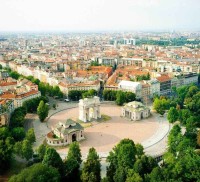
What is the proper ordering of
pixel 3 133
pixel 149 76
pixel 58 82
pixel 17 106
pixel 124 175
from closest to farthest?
pixel 124 175, pixel 3 133, pixel 17 106, pixel 58 82, pixel 149 76

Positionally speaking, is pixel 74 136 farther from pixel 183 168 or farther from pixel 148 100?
pixel 148 100

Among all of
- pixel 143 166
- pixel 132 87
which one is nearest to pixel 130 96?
pixel 132 87

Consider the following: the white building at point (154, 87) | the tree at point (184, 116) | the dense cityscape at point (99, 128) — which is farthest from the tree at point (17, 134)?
the white building at point (154, 87)

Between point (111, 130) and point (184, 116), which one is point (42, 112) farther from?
point (184, 116)

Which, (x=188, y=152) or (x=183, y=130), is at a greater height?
(x=188, y=152)

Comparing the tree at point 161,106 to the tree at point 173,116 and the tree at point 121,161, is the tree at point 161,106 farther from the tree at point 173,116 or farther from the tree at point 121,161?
the tree at point 121,161

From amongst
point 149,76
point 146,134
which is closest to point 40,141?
point 146,134
